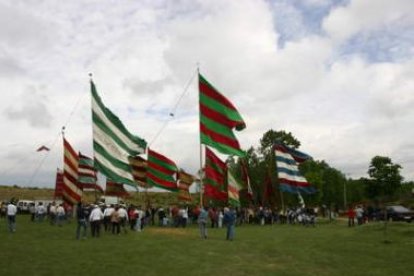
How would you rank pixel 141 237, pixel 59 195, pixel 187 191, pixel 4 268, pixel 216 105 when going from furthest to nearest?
pixel 59 195
pixel 187 191
pixel 216 105
pixel 141 237
pixel 4 268

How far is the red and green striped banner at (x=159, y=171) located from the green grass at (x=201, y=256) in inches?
285

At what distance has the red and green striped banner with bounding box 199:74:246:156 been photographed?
28.0 meters

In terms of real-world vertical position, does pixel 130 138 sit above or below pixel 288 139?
below

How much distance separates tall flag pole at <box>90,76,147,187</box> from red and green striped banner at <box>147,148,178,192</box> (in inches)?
179

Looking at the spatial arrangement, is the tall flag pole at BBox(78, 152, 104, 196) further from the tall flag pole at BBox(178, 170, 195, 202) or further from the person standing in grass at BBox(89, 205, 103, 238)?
the person standing in grass at BBox(89, 205, 103, 238)

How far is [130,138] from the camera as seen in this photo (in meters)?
28.6

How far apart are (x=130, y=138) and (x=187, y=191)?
14.5 metres

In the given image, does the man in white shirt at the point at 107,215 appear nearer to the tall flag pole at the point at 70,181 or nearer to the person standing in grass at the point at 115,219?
the person standing in grass at the point at 115,219

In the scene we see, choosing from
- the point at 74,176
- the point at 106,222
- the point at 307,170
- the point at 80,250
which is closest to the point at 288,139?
the point at 307,170

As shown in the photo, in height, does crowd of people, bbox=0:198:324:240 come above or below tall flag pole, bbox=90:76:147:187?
below

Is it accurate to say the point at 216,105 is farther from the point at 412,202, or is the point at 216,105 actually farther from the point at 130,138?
the point at 412,202

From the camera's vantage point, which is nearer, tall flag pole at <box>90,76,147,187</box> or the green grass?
the green grass

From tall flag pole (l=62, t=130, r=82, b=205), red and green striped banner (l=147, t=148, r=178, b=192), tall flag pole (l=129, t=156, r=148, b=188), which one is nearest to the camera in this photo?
red and green striped banner (l=147, t=148, r=178, b=192)

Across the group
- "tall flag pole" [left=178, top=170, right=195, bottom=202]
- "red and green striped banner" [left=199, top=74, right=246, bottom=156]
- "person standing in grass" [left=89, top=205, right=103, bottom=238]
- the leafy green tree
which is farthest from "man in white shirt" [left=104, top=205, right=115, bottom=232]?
the leafy green tree
